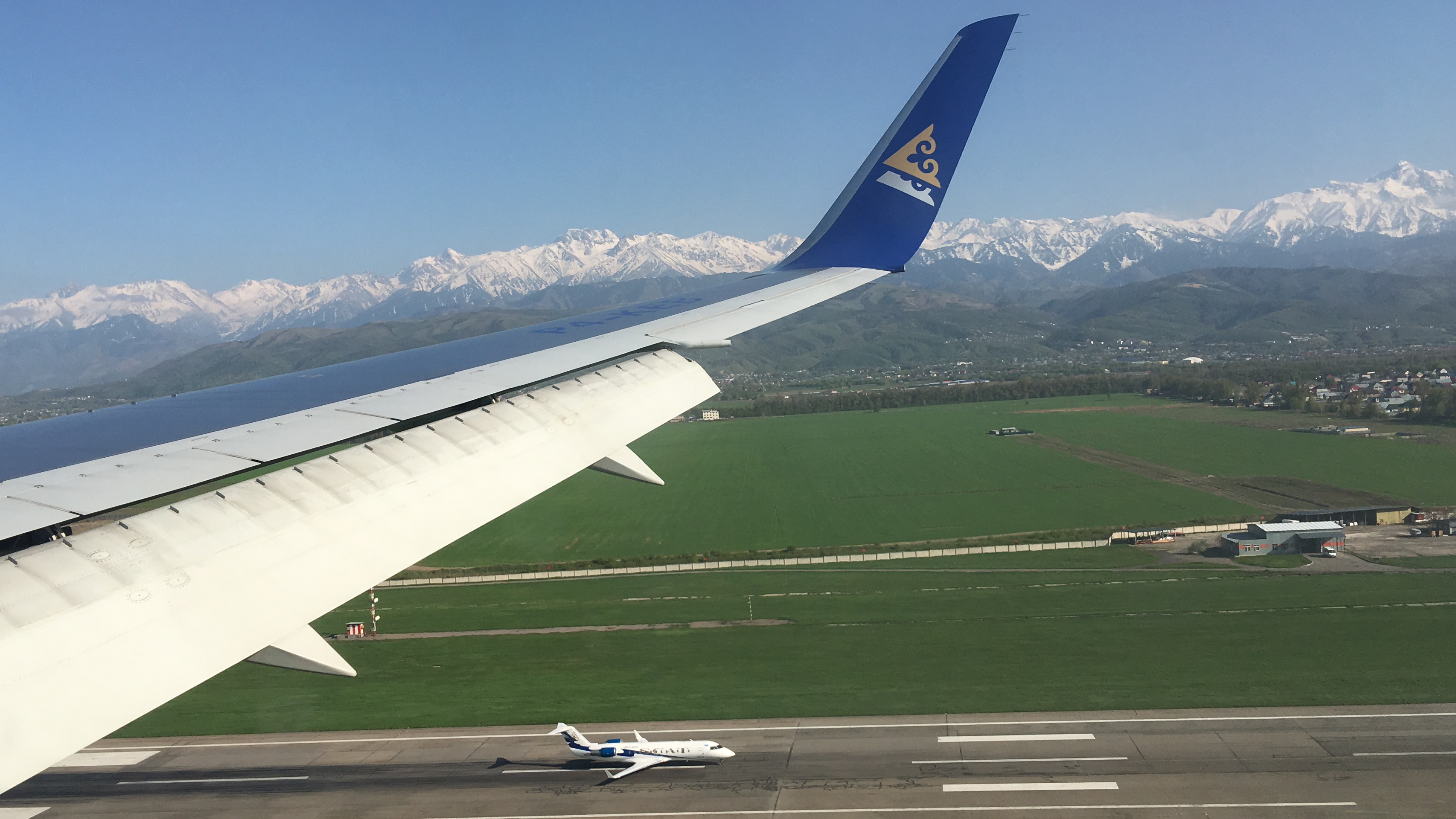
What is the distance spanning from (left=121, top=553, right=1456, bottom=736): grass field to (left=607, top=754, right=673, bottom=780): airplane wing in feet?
14.9

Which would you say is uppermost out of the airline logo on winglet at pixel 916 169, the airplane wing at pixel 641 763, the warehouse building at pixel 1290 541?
the airline logo on winglet at pixel 916 169

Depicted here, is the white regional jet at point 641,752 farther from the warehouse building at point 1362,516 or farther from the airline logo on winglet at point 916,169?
the warehouse building at point 1362,516

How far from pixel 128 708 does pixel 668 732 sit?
87.8 ft

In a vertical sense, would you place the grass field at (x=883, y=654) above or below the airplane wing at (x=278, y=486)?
below

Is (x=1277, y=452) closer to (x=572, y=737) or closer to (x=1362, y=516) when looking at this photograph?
(x=1362, y=516)

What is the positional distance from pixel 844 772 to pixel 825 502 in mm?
47942

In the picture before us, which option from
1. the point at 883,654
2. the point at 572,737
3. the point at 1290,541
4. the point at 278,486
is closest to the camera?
the point at 278,486

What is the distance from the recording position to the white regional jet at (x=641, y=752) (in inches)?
953

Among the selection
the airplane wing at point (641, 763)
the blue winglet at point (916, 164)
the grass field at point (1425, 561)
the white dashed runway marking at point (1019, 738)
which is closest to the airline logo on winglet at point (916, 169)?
the blue winglet at point (916, 164)

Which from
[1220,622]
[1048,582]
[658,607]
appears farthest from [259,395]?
[1048,582]

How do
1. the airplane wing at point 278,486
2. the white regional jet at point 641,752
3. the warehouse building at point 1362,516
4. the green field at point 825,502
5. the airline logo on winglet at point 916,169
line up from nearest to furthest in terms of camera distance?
the airplane wing at point 278,486 < the airline logo on winglet at point 916,169 < the white regional jet at point 641,752 < the warehouse building at point 1362,516 < the green field at point 825,502

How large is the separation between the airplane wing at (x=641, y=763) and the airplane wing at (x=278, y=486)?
60.8 feet

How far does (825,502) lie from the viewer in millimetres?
71438

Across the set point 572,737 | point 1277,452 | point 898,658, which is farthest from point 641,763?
point 1277,452
